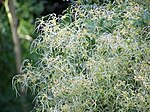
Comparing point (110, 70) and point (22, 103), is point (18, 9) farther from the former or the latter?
point (110, 70)

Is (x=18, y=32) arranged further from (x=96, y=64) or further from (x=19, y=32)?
(x=96, y=64)

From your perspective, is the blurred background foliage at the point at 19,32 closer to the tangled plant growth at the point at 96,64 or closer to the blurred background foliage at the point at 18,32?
the blurred background foliage at the point at 18,32

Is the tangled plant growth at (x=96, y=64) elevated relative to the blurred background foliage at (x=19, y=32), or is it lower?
elevated

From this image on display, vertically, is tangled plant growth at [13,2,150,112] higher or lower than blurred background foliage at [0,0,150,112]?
higher

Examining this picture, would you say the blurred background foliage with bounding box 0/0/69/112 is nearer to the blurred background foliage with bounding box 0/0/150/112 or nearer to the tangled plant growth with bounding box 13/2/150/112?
the blurred background foliage with bounding box 0/0/150/112

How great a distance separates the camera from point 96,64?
230 centimetres

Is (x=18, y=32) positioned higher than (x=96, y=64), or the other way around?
(x=96, y=64)

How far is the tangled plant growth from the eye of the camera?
227 centimetres

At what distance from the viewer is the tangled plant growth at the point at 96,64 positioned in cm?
227

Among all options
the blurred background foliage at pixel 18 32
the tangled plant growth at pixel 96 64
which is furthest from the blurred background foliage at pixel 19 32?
the tangled plant growth at pixel 96 64

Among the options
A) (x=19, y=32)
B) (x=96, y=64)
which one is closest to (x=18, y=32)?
(x=19, y=32)

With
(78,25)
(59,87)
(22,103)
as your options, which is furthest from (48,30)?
(22,103)

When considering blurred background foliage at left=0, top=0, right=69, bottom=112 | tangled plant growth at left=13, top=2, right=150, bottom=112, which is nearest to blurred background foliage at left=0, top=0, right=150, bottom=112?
blurred background foliage at left=0, top=0, right=69, bottom=112

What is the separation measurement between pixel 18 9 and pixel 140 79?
3367mm
